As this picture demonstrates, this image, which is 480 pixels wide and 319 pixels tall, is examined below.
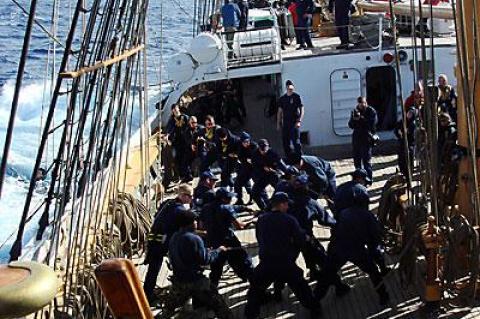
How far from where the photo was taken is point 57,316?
7715 mm

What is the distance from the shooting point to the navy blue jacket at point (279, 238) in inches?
332

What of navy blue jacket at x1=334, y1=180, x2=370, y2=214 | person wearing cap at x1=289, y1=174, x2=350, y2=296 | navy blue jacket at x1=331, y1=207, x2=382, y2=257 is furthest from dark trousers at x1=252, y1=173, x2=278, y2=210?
navy blue jacket at x1=331, y1=207, x2=382, y2=257

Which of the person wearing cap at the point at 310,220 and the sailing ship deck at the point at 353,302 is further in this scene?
the person wearing cap at the point at 310,220

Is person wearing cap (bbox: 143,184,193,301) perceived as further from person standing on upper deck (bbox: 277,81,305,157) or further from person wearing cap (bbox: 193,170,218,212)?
person standing on upper deck (bbox: 277,81,305,157)

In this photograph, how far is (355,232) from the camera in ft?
28.3

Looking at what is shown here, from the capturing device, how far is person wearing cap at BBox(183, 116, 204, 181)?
1391 cm

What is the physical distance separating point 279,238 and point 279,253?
141 mm

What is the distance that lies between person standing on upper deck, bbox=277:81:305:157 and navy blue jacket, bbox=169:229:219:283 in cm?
616

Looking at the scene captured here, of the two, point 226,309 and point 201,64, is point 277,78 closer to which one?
point 201,64

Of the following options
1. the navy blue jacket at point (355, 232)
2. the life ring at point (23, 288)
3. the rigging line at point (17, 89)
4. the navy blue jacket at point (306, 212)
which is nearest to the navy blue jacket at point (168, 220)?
the navy blue jacket at point (306, 212)

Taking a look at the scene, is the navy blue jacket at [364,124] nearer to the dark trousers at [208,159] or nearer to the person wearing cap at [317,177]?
the dark trousers at [208,159]

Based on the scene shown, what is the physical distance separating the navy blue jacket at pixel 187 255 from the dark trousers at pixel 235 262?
79cm

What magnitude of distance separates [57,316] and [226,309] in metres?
1.50

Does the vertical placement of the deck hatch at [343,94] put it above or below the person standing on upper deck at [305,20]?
below
